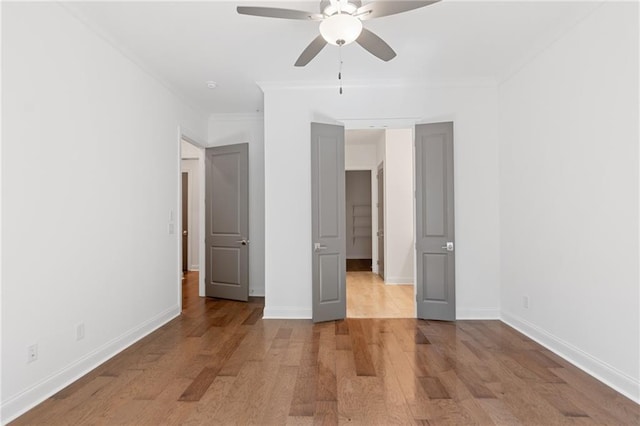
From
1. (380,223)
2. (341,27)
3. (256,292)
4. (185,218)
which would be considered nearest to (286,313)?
(256,292)

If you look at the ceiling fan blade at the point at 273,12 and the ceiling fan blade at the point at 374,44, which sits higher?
the ceiling fan blade at the point at 273,12

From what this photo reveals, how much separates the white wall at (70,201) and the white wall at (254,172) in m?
1.68

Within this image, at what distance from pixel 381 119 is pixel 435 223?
1.45 metres

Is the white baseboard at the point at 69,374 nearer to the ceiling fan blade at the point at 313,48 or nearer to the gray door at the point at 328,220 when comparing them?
the gray door at the point at 328,220

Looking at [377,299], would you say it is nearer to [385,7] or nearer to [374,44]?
[374,44]

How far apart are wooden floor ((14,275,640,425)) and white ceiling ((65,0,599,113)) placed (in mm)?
2914

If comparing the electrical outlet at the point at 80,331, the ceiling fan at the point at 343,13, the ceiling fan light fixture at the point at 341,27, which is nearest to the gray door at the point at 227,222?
the electrical outlet at the point at 80,331

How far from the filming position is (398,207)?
260 inches

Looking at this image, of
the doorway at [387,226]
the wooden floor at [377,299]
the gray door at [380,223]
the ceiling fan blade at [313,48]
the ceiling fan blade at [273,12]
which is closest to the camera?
the ceiling fan blade at [273,12]

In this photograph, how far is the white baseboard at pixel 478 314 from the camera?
4.21m

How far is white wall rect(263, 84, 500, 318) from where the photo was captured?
13.9ft

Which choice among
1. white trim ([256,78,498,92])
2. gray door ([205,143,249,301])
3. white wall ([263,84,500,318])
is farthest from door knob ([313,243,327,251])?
white trim ([256,78,498,92])

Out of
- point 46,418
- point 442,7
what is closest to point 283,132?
point 442,7

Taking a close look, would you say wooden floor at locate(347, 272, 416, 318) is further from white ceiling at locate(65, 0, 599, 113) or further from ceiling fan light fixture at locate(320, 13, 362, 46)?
ceiling fan light fixture at locate(320, 13, 362, 46)
